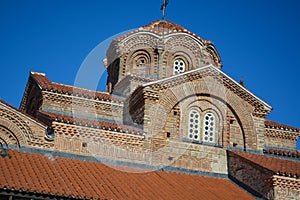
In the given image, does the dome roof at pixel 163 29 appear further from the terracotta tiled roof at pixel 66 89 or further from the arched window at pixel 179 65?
the terracotta tiled roof at pixel 66 89

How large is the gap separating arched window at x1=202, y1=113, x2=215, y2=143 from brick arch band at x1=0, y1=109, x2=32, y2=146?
662 centimetres

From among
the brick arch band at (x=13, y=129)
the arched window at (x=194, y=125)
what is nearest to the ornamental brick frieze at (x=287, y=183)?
the arched window at (x=194, y=125)

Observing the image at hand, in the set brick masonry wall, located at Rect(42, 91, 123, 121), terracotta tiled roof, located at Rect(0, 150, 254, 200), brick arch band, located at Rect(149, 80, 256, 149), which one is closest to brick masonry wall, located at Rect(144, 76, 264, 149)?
brick arch band, located at Rect(149, 80, 256, 149)

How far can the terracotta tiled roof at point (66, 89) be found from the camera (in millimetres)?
18859

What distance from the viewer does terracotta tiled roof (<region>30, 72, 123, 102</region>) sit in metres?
18.9

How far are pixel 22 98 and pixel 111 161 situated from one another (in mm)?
7554

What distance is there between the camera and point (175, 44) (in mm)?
22000

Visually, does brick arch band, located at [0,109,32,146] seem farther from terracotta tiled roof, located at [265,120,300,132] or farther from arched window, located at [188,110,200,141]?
terracotta tiled roof, located at [265,120,300,132]

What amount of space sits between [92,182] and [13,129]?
3.38m

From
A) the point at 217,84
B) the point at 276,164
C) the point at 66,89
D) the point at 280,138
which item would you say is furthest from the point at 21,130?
the point at 280,138

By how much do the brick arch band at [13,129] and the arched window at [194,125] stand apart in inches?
237

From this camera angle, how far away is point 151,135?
682 inches

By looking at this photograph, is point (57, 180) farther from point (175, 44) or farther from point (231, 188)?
point (175, 44)

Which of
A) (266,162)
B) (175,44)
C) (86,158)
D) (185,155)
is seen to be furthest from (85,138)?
(175,44)
